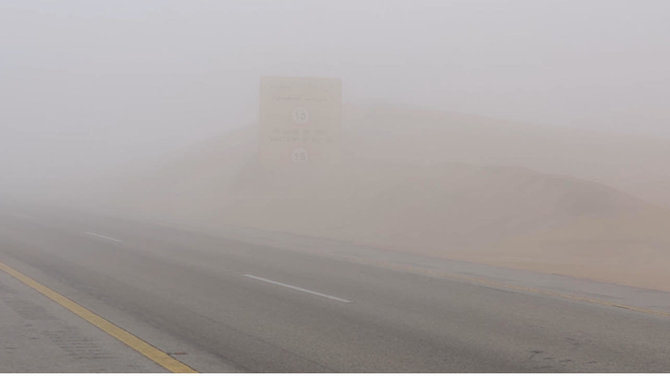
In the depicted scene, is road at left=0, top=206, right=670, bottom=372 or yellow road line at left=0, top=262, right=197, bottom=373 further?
road at left=0, top=206, right=670, bottom=372

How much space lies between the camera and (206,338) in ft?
27.2

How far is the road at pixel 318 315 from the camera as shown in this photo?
24.4 feet

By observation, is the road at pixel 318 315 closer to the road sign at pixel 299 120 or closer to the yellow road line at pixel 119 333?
the yellow road line at pixel 119 333

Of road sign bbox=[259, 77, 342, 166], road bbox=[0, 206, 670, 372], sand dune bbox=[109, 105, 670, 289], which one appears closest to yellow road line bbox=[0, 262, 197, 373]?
road bbox=[0, 206, 670, 372]

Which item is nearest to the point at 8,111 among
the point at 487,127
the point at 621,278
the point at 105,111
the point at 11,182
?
the point at 105,111

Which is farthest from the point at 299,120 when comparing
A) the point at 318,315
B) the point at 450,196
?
the point at 318,315

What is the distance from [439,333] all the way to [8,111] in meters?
129

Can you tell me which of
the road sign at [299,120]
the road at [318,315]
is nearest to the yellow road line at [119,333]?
the road at [318,315]

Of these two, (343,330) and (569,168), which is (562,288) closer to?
(343,330)

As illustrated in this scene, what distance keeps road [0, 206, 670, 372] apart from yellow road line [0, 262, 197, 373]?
10 centimetres

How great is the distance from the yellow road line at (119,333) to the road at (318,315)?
0.10m

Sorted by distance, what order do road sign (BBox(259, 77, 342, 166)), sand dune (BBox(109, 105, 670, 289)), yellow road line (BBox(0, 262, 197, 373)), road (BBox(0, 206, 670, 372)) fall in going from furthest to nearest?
road sign (BBox(259, 77, 342, 166)) < sand dune (BBox(109, 105, 670, 289)) < road (BBox(0, 206, 670, 372)) < yellow road line (BBox(0, 262, 197, 373))

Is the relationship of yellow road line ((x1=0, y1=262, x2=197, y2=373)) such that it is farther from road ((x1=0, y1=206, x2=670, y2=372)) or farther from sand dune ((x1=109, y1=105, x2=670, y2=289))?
sand dune ((x1=109, y1=105, x2=670, y2=289))

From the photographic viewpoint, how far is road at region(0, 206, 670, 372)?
743 centimetres
